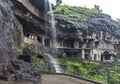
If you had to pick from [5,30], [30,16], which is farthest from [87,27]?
[5,30]

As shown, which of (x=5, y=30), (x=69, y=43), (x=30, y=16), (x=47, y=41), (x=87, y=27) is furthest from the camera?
(x=69, y=43)

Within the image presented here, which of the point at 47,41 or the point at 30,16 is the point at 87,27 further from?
the point at 30,16

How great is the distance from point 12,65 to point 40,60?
54.6ft

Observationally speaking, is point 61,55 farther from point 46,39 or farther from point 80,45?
point 80,45

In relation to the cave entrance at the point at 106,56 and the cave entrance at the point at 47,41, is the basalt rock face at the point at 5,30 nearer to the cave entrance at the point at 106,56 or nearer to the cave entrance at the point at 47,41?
the cave entrance at the point at 47,41

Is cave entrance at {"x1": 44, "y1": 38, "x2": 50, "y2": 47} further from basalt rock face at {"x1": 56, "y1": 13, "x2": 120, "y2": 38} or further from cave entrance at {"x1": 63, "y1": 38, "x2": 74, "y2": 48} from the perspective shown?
cave entrance at {"x1": 63, "y1": 38, "x2": 74, "y2": 48}

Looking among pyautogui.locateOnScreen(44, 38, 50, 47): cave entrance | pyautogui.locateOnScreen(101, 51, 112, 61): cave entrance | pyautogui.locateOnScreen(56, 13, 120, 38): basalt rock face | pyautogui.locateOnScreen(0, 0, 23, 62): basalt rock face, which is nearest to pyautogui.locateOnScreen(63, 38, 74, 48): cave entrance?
pyautogui.locateOnScreen(56, 13, 120, 38): basalt rock face

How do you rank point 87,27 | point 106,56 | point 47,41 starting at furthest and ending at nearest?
point 106,56, point 87,27, point 47,41

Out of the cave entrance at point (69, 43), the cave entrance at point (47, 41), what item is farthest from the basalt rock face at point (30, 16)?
the cave entrance at point (69, 43)

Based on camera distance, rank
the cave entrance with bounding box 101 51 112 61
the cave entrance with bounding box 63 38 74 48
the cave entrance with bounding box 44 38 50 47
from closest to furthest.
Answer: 1. the cave entrance with bounding box 44 38 50 47
2. the cave entrance with bounding box 63 38 74 48
3. the cave entrance with bounding box 101 51 112 61

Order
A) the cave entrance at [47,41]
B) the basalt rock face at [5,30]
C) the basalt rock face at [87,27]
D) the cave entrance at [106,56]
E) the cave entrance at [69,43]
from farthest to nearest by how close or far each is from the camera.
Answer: the cave entrance at [106,56]
the cave entrance at [69,43]
the basalt rock face at [87,27]
the cave entrance at [47,41]
the basalt rock face at [5,30]

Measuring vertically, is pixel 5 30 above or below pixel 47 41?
below

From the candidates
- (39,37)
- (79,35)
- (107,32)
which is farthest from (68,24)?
(107,32)

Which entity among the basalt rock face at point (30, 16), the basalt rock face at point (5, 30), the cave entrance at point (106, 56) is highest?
the basalt rock face at point (30, 16)
